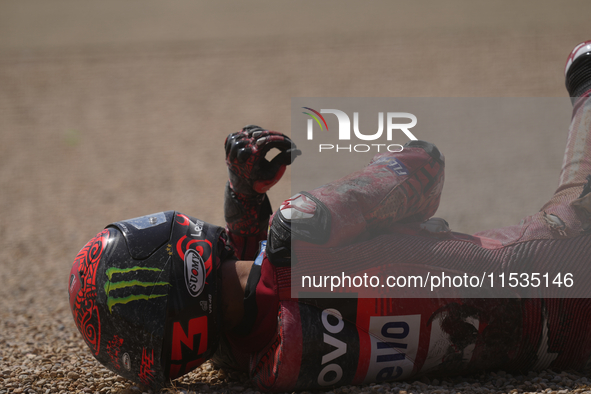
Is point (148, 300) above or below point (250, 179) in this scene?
below

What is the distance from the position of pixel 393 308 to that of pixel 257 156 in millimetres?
991

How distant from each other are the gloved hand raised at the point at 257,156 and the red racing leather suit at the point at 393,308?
52cm

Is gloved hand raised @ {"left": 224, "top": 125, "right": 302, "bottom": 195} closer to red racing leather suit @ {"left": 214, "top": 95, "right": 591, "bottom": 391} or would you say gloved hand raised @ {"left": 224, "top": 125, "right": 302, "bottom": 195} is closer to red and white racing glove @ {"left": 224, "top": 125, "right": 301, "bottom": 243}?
red and white racing glove @ {"left": 224, "top": 125, "right": 301, "bottom": 243}

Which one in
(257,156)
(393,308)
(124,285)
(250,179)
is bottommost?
(393,308)

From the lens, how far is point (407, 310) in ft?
6.64

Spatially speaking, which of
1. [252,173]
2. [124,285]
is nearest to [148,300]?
[124,285]

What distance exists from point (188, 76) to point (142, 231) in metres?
11.6

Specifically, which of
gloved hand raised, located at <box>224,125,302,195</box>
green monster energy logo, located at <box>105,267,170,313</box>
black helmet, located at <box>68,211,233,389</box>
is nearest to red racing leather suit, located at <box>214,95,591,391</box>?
black helmet, located at <box>68,211,233,389</box>

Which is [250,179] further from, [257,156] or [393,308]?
[393,308]

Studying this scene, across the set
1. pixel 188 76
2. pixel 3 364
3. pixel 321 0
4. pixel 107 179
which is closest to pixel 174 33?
pixel 188 76

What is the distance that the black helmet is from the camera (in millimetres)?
2012

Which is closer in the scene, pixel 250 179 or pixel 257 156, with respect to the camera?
pixel 257 156

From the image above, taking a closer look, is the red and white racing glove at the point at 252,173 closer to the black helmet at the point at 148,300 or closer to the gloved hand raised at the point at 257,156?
the gloved hand raised at the point at 257,156

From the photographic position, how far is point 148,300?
2.01m
